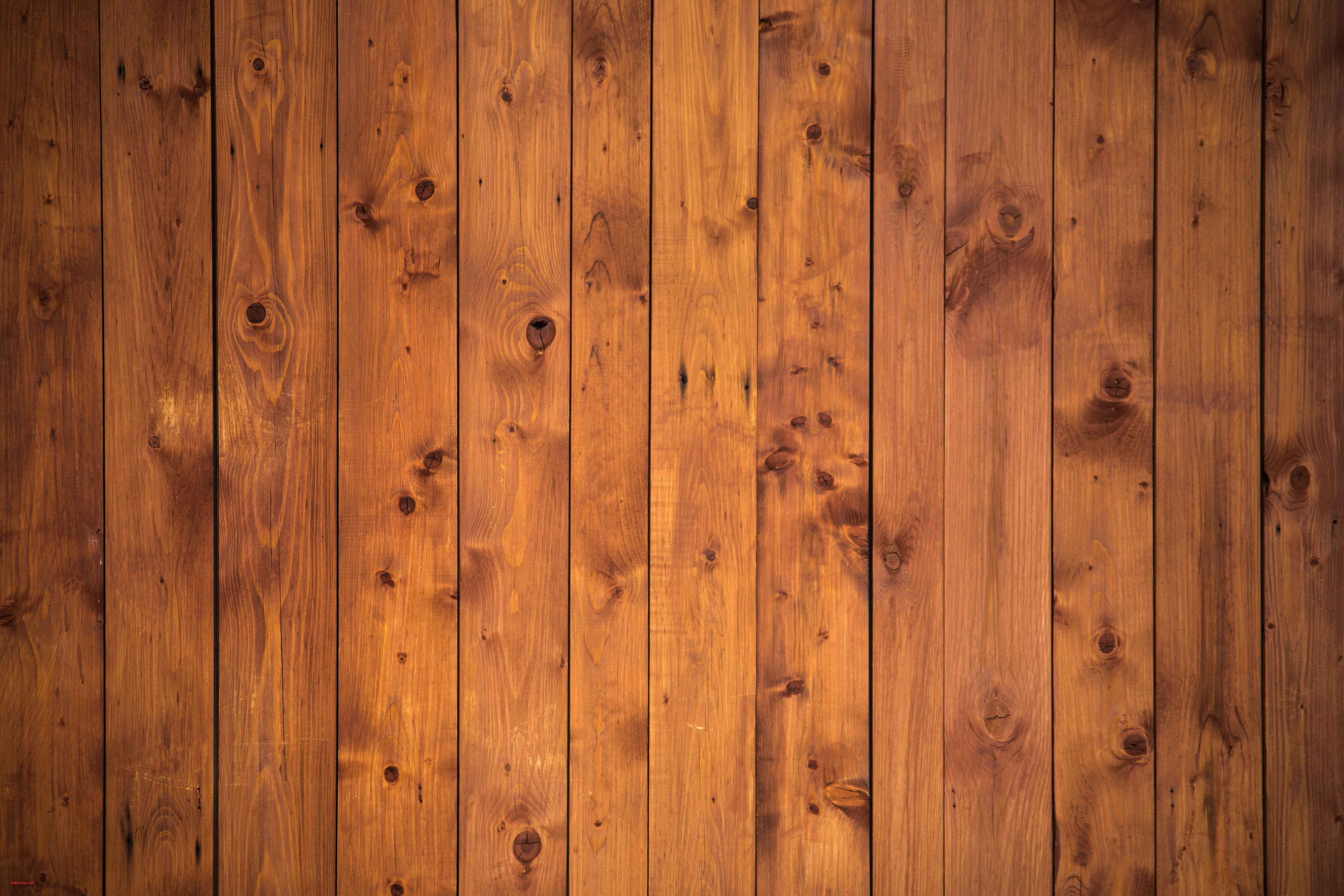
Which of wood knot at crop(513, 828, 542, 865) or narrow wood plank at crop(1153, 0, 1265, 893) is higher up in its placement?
narrow wood plank at crop(1153, 0, 1265, 893)

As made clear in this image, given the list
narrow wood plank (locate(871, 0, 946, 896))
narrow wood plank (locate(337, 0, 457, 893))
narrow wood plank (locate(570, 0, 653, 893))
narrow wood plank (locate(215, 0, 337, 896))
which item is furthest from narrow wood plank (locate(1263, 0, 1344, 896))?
narrow wood plank (locate(215, 0, 337, 896))

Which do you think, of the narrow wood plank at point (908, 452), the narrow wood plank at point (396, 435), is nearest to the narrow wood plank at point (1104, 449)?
the narrow wood plank at point (908, 452)

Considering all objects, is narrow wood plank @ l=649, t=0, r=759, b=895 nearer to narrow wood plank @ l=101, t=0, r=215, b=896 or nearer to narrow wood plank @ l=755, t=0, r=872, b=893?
narrow wood plank @ l=755, t=0, r=872, b=893

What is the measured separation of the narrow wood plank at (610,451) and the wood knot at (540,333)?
0.11ft

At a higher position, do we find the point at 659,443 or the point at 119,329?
the point at 119,329

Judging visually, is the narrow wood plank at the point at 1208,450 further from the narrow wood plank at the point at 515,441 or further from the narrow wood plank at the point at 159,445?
the narrow wood plank at the point at 159,445

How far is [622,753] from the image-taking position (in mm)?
1041

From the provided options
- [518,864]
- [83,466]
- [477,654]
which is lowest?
[518,864]

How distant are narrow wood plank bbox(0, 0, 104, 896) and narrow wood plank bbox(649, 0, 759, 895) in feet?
2.54

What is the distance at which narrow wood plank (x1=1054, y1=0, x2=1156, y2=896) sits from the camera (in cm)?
105

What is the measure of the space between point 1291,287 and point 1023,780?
2.59ft

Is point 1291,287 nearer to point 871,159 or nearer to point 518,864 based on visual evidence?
point 871,159

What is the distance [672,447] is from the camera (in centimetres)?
104

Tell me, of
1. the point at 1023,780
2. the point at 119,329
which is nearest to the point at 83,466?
the point at 119,329
